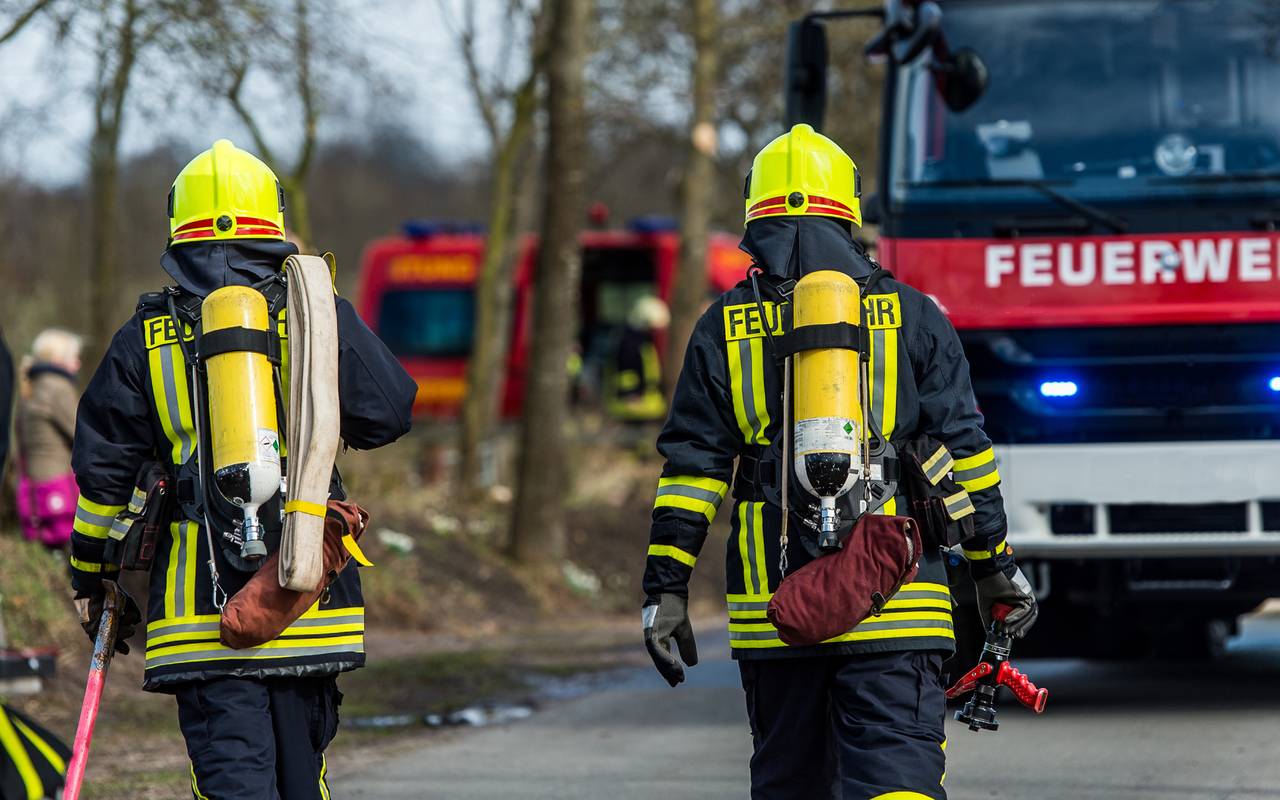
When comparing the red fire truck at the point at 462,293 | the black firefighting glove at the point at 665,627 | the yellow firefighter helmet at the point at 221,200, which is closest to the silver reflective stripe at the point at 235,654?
the black firefighting glove at the point at 665,627

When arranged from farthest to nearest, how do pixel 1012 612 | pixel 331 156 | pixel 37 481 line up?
pixel 331 156
pixel 37 481
pixel 1012 612

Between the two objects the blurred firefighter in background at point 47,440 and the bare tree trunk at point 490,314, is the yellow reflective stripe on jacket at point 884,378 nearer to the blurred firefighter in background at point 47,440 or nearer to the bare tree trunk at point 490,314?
the blurred firefighter in background at point 47,440

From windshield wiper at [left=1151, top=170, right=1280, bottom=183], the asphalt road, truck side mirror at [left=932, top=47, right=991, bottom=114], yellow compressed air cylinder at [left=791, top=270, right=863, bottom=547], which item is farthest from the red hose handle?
truck side mirror at [left=932, top=47, right=991, bottom=114]

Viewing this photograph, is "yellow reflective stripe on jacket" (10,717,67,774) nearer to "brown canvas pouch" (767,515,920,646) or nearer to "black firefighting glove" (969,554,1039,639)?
"brown canvas pouch" (767,515,920,646)

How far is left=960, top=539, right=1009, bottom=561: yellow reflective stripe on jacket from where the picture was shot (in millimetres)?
4598

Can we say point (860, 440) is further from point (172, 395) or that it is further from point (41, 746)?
point (41, 746)

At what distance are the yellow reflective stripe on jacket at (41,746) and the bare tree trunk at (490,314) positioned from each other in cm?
1306

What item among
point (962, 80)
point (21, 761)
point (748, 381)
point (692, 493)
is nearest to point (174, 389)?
point (21, 761)

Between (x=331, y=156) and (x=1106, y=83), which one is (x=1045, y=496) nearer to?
(x=1106, y=83)

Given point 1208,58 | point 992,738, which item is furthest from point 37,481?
point 1208,58

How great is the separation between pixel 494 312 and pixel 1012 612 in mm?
14925

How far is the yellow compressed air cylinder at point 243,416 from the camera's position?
170 inches

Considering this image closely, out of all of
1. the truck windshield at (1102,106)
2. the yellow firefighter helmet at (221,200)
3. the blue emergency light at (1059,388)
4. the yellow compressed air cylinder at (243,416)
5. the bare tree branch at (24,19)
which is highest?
the bare tree branch at (24,19)

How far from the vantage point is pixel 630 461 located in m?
20.5
